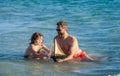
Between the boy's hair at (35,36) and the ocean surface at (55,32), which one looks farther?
the boy's hair at (35,36)

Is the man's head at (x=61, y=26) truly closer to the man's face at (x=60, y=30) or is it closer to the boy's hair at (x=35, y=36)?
the man's face at (x=60, y=30)

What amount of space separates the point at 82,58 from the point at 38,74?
1.53 metres

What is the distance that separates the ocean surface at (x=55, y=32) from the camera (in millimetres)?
7500

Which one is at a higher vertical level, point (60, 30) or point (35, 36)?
point (60, 30)

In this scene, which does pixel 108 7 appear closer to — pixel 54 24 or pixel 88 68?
pixel 54 24

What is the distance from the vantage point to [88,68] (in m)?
7.57

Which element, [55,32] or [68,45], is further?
[55,32]

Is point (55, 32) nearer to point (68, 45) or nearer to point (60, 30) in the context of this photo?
point (68, 45)

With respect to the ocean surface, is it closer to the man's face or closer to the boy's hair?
the boy's hair

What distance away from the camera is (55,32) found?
11695 millimetres

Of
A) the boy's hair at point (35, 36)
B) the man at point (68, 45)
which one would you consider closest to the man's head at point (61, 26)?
the man at point (68, 45)

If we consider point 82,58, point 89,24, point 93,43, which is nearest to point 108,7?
point 89,24

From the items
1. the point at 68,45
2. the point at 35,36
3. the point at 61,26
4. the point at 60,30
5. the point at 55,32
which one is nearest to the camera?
the point at 61,26

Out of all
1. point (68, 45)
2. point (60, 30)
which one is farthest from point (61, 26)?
point (68, 45)
